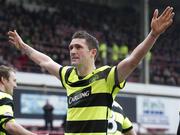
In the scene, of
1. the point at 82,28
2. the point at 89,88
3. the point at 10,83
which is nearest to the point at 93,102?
the point at 89,88

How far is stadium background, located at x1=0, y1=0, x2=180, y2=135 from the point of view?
20.2 meters

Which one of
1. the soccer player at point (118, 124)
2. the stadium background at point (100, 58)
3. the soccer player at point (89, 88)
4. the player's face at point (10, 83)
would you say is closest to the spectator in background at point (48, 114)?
the stadium background at point (100, 58)

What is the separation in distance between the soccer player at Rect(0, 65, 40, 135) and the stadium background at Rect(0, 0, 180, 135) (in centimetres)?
1265

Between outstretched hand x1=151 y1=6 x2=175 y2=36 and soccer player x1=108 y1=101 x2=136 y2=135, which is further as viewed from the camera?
soccer player x1=108 y1=101 x2=136 y2=135

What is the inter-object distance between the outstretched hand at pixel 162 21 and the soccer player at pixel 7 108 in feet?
6.30

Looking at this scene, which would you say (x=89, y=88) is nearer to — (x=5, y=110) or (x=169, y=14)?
(x=169, y=14)

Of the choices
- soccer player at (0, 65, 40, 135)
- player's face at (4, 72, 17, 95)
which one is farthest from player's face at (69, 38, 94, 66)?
player's face at (4, 72, 17, 95)

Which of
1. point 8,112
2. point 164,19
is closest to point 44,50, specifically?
point 8,112

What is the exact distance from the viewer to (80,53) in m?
5.04

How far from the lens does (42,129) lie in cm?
1959

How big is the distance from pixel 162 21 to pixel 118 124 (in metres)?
2.21

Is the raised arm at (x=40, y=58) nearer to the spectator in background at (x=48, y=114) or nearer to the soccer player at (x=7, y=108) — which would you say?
the soccer player at (x=7, y=108)

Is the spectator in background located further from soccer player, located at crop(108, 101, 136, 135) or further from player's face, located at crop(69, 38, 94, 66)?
player's face, located at crop(69, 38, 94, 66)

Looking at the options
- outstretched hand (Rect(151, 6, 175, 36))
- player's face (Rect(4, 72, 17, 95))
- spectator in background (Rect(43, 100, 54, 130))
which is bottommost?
spectator in background (Rect(43, 100, 54, 130))
